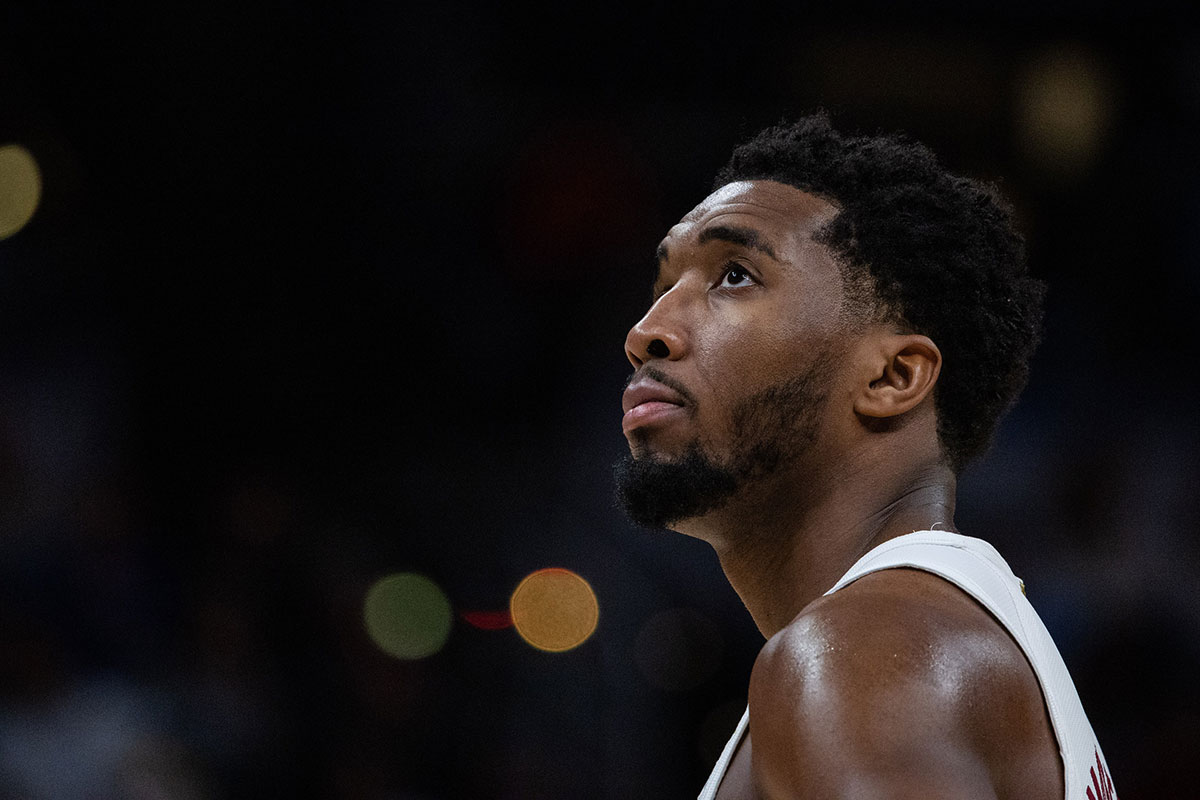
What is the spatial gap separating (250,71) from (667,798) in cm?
391

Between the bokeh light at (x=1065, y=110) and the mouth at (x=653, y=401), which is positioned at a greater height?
the mouth at (x=653, y=401)

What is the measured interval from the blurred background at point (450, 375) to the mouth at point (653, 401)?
2.99 metres

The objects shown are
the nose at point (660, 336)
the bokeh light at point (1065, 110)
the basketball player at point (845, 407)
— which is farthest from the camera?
the bokeh light at point (1065, 110)

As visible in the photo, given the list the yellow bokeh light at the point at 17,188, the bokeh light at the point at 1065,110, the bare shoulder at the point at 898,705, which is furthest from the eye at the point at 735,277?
the yellow bokeh light at the point at 17,188

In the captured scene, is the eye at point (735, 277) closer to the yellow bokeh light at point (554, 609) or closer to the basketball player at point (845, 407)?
the basketball player at point (845, 407)

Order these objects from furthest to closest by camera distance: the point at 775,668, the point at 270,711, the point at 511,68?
1. the point at 511,68
2. the point at 270,711
3. the point at 775,668

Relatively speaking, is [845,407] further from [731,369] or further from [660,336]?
[660,336]

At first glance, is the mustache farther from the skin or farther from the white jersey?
the white jersey

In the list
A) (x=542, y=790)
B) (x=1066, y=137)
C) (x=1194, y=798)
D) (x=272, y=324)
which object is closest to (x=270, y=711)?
(x=542, y=790)

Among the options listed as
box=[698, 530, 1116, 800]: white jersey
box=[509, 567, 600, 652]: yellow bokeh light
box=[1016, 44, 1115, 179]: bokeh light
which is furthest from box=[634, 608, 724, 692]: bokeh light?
box=[698, 530, 1116, 800]: white jersey

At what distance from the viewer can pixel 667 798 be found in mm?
4578

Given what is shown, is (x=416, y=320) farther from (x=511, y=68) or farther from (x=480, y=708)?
(x=480, y=708)

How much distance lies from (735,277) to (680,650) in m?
3.28

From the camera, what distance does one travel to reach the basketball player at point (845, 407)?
49.9 inches
